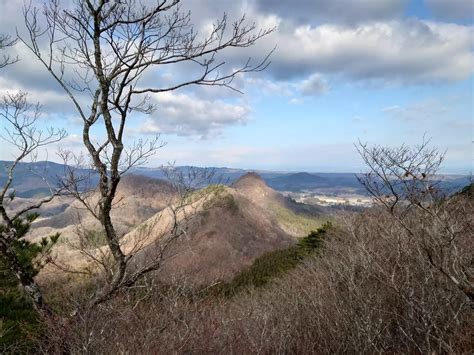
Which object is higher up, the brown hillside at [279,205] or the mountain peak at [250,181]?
the mountain peak at [250,181]

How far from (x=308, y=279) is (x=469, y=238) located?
13.2 metres

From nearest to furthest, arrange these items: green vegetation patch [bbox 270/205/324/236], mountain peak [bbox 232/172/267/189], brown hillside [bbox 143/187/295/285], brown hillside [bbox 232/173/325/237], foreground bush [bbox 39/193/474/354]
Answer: foreground bush [bbox 39/193/474/354], brown hillside [bbox 143/187/295/285], green vegetation patch [bbox 270/205/324/236], brown hillside [bbox 232/173/325/237], mountain peak [bbox 232/172/267/189]

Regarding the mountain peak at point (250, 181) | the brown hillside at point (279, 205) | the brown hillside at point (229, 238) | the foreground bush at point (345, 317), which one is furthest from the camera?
the mountain peak at point (250, 181)

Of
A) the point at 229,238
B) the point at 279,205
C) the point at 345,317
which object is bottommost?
the point at 229,238

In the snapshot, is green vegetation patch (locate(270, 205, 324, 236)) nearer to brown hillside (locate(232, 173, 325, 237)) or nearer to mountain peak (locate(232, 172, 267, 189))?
brown hillside (locate(232, 173, 325, 237))

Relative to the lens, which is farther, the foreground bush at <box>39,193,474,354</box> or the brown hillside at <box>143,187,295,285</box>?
the brown hillside at <box>143,187,295,285</box>

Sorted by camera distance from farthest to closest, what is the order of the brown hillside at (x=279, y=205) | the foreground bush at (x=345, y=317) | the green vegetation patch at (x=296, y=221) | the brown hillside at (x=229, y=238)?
the brown hillside at (x=279, y=205) → the green vegetation patch at (x=296, y=221) → the brown hillside at (x=229, y=238) → the foreground bush at (x=345, y=317)

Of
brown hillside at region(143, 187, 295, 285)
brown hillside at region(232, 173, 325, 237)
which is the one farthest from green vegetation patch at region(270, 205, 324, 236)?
brown hillside at region(143, 187, 295, 285)

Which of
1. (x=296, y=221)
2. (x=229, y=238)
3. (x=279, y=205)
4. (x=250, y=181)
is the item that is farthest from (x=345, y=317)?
(x=250, y=181)

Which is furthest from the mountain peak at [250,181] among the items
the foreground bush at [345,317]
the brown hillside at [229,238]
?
the foreground bush at [345,317]

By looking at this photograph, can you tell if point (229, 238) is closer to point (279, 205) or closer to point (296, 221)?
point (296, 221)

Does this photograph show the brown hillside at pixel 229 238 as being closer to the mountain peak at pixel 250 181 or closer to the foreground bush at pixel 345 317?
the foreground bush at pixel 345 317

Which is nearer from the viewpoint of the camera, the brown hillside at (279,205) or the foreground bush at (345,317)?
the foreground bush at (345,317)

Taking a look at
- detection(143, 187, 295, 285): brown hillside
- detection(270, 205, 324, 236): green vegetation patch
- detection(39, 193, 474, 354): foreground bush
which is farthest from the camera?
detection(270, 205, 324, 236): green vegetation patch
